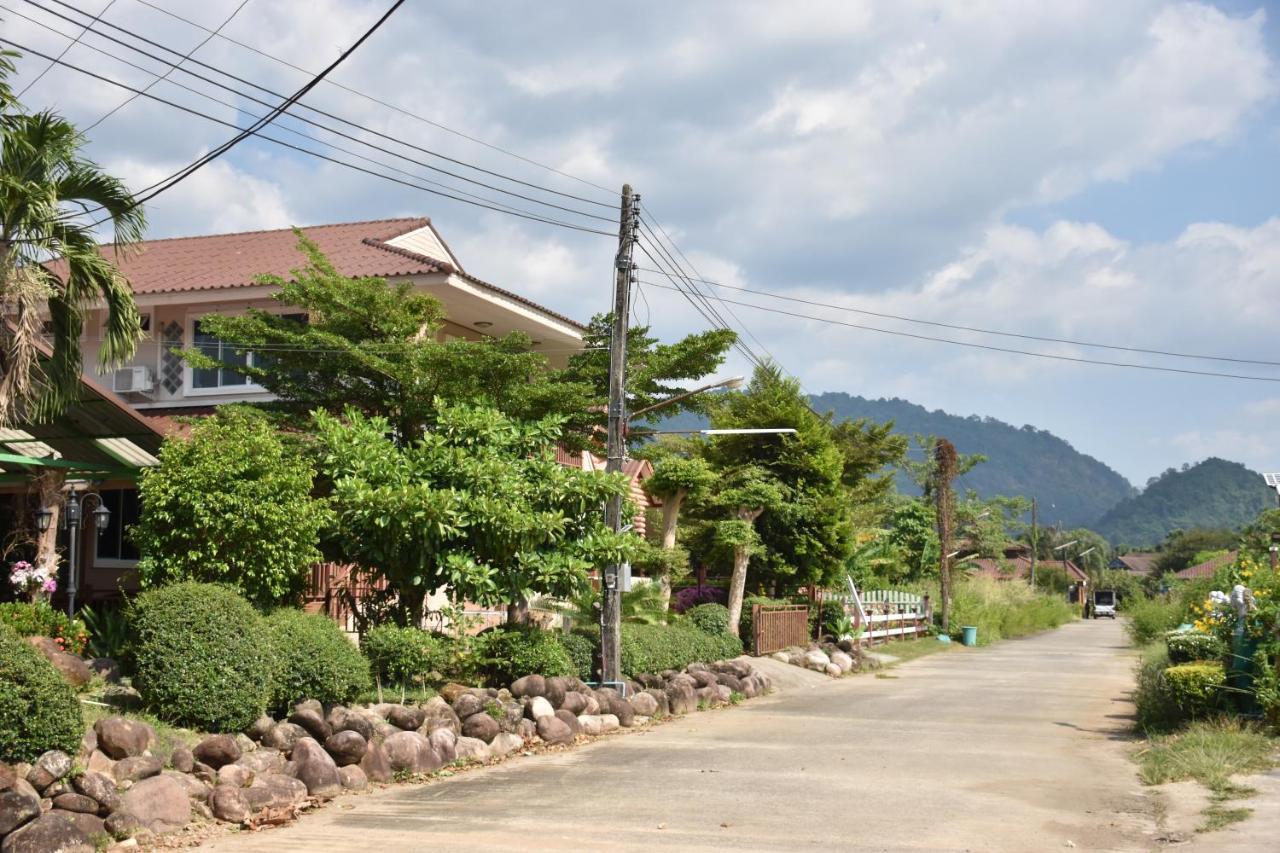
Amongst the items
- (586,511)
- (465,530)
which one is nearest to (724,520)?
(586,511)

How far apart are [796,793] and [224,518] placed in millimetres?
6711

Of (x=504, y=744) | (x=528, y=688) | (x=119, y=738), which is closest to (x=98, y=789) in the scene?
(x=119, y=738)

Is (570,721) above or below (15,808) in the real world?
below

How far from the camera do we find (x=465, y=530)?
1592cm

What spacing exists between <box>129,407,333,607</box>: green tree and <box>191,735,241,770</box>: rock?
2814 millimetres

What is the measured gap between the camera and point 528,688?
16.3 metres

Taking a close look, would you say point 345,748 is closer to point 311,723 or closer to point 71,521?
point 311,723

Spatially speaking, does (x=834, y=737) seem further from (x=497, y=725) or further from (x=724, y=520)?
(x=724, y=520)

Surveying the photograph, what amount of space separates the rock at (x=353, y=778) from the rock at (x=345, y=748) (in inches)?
5.1

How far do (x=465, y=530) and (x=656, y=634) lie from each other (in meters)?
6.35

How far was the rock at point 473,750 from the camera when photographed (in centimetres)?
1389

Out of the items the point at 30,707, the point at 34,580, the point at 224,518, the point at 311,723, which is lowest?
the point at 311,723

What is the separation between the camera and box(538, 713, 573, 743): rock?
1545 cm

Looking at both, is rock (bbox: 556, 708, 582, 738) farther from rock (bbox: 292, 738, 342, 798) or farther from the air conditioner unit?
the air conditioner unit
